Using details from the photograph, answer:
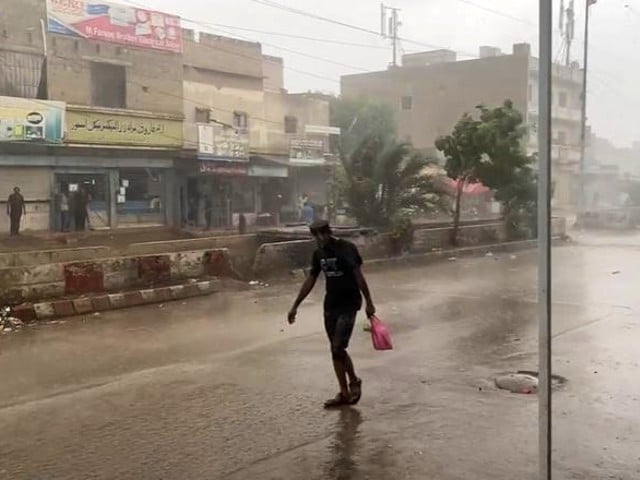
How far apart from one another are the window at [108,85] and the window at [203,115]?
2.96 meters

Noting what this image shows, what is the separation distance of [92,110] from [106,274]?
13.4 meters

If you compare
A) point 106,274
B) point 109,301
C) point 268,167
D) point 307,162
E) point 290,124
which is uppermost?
point 290,124

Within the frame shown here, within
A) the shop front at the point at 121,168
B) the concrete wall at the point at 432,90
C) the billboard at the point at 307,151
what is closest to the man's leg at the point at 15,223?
the shop front at the point at 121,168

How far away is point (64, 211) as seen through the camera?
2188cm

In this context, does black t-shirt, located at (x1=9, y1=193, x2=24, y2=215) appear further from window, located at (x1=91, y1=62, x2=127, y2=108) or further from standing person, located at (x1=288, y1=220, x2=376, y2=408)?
standing person, located at (x1=288, y1=220, x2=376, y2=408)

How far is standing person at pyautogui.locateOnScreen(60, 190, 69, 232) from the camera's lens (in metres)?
21.8

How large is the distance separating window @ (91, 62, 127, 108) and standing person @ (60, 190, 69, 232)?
3158mm

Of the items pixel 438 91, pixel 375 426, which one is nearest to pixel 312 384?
pixel 375 426

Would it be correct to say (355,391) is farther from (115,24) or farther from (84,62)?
(115,24)

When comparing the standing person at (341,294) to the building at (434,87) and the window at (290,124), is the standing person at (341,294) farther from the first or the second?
the building at (434,87)

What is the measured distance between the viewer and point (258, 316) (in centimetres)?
955

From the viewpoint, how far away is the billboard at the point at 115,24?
22250 millimetres

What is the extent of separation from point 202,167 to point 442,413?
70.8ft

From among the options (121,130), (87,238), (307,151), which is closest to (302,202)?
(307,151)
